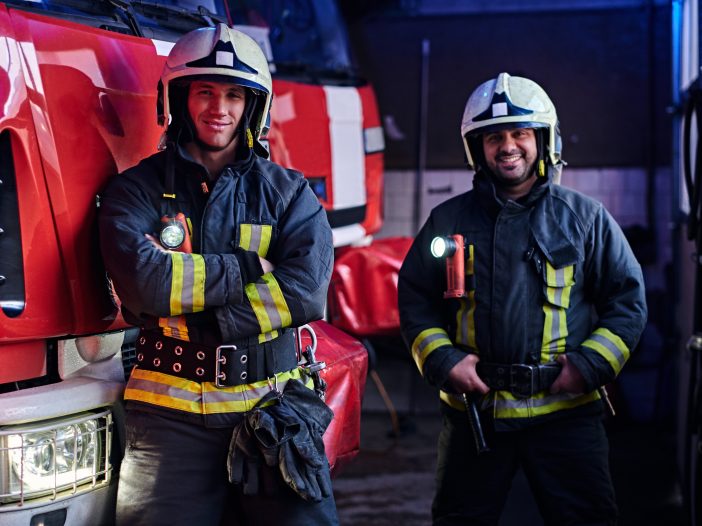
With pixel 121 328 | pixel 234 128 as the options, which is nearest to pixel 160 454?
pixel 121 328

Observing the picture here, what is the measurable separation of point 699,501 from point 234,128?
2430mm

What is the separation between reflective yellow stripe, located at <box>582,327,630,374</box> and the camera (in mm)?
3055

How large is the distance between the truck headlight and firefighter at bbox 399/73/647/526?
1126 mm

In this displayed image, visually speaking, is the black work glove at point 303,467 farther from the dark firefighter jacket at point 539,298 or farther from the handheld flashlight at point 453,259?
the handheld flashlight at point 453,259

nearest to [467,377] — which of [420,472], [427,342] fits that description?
[427,342]

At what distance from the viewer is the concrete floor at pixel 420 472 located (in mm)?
4559

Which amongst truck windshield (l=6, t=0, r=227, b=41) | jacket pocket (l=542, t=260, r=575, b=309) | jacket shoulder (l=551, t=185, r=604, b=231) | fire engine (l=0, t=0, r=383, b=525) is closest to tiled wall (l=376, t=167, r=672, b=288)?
truck windshield (l=6, t=0, r=227, b=41)

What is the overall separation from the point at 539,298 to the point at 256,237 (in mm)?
1006

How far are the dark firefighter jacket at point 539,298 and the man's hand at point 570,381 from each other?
2 cm

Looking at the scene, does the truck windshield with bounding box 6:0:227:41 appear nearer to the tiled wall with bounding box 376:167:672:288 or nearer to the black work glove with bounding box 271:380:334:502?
the black work glove with bounding box 271:380:334:502

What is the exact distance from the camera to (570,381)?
3033 mm

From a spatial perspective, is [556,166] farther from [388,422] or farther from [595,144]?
[595,144]

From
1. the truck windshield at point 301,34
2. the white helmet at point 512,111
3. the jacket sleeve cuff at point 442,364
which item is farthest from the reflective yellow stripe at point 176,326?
the truck windshield at point 301,34

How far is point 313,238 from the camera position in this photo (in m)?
2.72
